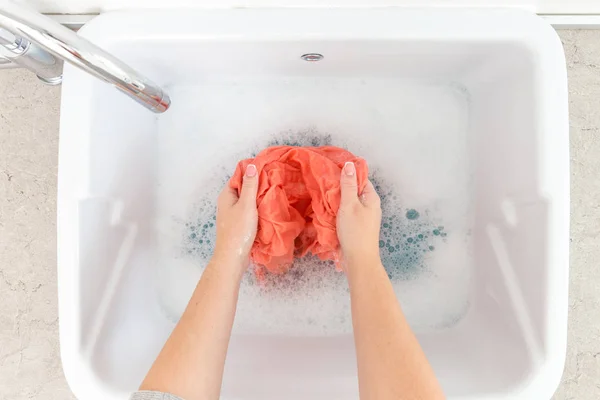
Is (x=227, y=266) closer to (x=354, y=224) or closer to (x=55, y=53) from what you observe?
(x=354, y=224)

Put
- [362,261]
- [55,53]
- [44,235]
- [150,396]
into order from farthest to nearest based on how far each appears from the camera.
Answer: [44,235] < [362,261] < [150,396] < [55,53]

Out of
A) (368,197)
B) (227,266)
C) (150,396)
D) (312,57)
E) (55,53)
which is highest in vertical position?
(312,57)

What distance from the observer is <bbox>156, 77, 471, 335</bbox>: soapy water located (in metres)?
1.13

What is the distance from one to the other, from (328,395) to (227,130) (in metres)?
0.60

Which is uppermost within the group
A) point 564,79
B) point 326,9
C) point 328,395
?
point 326,9

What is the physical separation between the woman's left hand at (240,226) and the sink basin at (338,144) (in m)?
0.19

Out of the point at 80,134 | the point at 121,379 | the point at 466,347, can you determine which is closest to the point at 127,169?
the point at 80,134

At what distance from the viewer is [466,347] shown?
1.06 metres

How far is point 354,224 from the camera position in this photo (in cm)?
95

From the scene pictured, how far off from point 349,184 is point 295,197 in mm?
134

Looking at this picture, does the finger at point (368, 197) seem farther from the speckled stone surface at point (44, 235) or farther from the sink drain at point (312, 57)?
the speckled stone surface at point (44, 235)

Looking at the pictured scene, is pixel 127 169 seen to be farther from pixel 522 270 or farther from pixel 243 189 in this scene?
pixel 522 270

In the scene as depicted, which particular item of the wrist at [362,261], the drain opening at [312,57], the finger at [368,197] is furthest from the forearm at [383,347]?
the drain opening at [312,57]

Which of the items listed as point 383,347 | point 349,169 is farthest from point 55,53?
point 383,347
